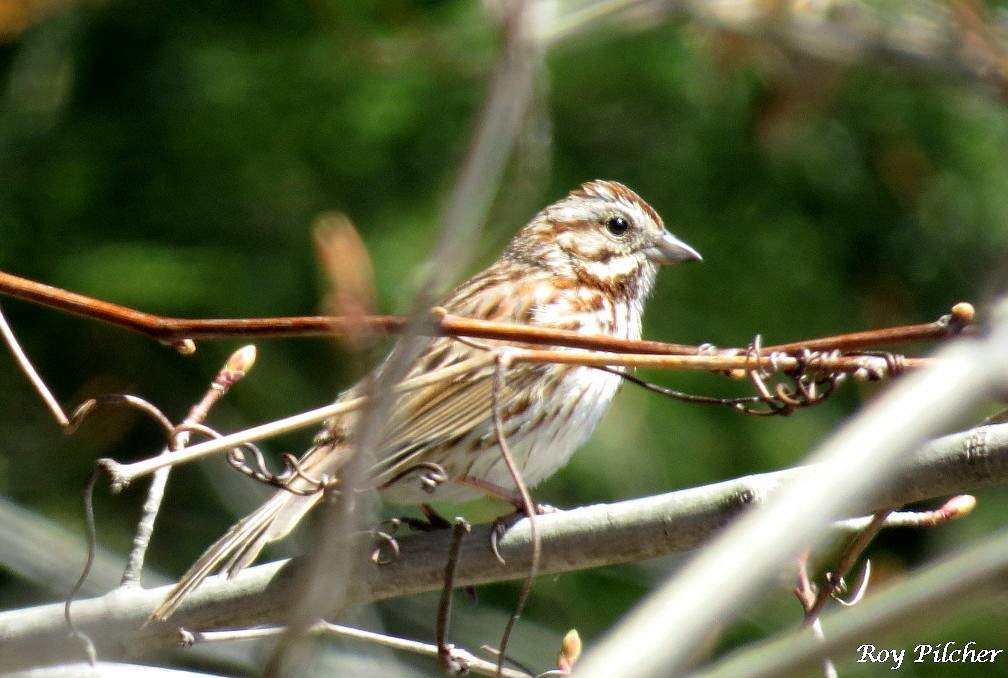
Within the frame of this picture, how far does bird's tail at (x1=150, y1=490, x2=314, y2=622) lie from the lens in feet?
9.45

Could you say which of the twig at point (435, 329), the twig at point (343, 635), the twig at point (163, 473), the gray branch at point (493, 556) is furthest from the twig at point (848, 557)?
the twig at point (163, 473)

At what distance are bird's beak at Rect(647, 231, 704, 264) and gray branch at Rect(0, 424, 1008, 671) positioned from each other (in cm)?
193

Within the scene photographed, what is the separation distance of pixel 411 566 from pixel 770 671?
1.59 m

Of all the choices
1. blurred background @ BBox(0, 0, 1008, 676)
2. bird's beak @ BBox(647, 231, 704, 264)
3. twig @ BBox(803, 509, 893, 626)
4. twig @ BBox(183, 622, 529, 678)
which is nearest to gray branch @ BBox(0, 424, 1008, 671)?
twig @ BBox(183, 622, 529, 678)

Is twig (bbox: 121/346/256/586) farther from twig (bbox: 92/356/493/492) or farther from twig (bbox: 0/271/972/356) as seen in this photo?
twig (bbox: 0/271/972/356)

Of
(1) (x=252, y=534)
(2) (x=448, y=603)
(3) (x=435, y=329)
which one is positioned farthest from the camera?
(1) (x=252, y=534)

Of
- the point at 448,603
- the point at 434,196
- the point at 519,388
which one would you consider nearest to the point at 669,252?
the point at 519,388

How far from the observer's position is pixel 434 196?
18.6 feet

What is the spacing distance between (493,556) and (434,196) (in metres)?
3.29

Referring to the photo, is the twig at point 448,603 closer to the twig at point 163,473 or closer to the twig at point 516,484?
the twig at point 516,484

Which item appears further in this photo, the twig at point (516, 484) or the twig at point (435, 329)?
the twig at point (516, 484)

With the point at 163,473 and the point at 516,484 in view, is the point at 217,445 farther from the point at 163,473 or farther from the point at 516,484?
the point at 516,484

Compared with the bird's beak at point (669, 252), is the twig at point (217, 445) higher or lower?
lower

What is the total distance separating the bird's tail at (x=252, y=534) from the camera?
2.88m
